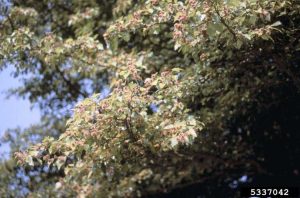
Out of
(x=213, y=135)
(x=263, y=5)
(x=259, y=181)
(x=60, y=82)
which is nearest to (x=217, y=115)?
(x=213, y=135)

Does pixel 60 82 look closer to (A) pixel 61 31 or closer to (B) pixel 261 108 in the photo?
(A) pixel 61 31

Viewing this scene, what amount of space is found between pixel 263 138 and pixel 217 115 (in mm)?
1517

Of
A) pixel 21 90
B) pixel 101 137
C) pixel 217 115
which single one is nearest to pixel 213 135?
pixel 217 115

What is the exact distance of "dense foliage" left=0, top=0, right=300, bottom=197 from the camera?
5.20 meters

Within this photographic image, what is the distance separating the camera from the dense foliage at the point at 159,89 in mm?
5195

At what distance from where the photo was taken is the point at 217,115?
7.72 metres

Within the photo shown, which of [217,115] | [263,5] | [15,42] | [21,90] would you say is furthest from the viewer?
[21,90]

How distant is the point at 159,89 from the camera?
5.51 m

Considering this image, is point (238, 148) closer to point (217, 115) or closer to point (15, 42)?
point (217, 115)

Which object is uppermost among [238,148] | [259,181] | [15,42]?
[15,42]

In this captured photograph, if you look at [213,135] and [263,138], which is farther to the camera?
[263,138]

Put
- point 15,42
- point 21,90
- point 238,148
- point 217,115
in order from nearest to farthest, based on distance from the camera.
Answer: point 15,42, point 217,115, point 238,148, point 21,90

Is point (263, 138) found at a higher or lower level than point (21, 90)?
lower

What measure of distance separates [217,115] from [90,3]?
322 cm
